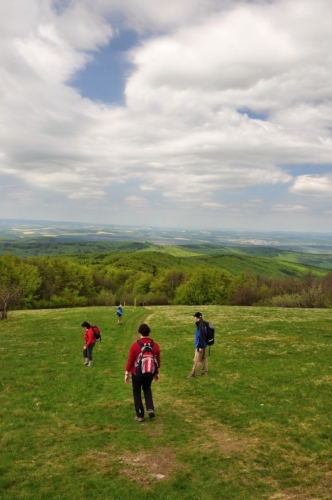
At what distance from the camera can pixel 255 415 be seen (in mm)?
14398

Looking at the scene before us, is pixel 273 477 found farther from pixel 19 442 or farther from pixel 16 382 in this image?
pixel 16 382

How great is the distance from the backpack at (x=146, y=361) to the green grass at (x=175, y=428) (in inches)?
97.1

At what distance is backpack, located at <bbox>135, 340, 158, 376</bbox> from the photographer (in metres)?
13.1

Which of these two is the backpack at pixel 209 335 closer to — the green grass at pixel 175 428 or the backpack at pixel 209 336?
the backpack at pixel 209 336

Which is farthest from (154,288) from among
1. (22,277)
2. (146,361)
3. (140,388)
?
(146,361)

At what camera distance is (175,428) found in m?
13.5

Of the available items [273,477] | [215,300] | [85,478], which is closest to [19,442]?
[85,478]

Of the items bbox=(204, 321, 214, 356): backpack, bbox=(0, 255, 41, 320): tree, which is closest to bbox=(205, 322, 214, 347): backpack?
bbox=(204, 321, 214, 356): backpack

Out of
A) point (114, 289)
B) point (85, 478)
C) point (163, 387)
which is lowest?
point (114, 289)

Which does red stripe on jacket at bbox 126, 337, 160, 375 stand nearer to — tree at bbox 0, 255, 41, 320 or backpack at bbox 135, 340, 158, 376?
backpack at bbox 135, 340, 158, 376

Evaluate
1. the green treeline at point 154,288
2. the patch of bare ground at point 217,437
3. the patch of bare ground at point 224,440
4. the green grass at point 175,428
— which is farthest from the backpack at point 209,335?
the green treeline at point 154,288

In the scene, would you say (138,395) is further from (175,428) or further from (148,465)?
(148,465)

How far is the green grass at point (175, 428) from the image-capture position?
9656mm

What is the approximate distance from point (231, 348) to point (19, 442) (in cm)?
1856
